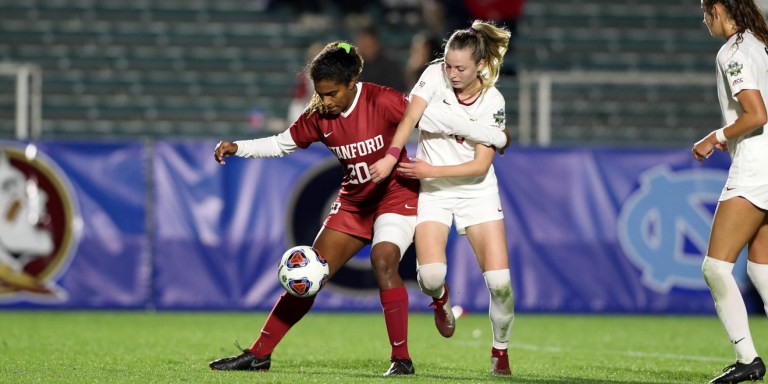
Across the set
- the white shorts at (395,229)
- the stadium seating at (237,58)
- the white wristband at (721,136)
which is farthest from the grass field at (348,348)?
the stadium seating at (237,58)

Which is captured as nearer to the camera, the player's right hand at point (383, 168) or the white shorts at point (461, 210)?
the player's right hand at point (383, 168)

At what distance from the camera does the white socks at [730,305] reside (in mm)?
6094

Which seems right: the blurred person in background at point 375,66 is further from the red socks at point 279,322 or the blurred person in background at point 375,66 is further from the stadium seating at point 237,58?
the red socks at point 279,322

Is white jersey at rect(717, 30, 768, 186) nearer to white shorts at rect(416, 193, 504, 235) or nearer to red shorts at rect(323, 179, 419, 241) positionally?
white shorts at rect(416, 193, 504, 235)

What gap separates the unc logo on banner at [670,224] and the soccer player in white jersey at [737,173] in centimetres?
539

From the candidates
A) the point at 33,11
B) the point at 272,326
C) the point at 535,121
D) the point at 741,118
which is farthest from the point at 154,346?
the point at 33,11

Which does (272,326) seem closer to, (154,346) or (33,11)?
(154,346)

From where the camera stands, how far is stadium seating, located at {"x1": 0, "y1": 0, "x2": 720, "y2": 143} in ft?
51.7

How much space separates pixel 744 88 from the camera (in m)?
5.92

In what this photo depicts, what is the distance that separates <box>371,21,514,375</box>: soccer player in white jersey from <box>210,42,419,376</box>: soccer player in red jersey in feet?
0.48

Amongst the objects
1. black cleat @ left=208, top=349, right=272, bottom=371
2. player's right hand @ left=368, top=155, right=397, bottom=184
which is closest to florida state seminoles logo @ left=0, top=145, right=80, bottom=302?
black cleat @ left=208, top=349, right=272, bottom=371

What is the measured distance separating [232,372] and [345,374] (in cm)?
60

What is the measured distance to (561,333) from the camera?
32.7 ft

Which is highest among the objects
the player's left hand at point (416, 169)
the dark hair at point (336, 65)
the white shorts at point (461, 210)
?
the dark hair at point (336, 65)
